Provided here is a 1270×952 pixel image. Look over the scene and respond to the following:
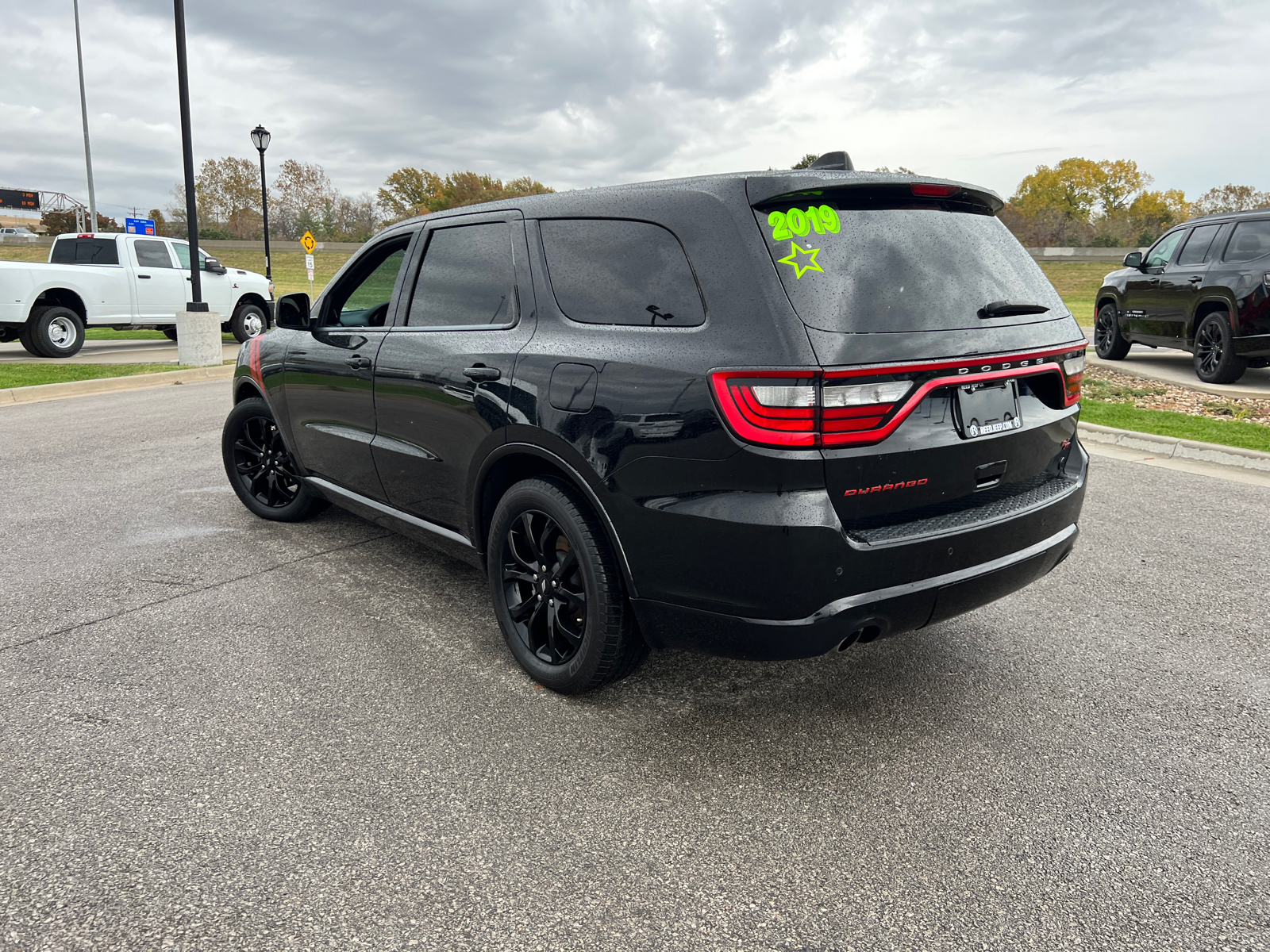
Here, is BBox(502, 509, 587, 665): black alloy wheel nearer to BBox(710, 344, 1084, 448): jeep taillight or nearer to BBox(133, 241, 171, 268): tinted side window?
BBox(710, 344, 1084, 448): jeep taillight

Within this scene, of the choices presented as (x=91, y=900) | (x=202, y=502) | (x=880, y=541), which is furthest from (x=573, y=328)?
(x=202, y=502)

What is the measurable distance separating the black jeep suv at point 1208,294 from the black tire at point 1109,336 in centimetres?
32

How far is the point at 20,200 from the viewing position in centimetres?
8600

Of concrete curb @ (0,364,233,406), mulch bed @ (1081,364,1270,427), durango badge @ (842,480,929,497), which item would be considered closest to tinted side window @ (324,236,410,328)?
durango badge @ (842,480,929,497)

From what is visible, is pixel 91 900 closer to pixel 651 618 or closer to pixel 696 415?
pixel 651 618

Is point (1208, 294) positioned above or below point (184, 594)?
above

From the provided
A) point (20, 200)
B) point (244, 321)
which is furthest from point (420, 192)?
point (244, 321)

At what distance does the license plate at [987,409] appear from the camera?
8.77ft

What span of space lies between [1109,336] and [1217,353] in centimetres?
298

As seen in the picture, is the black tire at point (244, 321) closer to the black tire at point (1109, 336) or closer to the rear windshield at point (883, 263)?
the black tire at point (1109, 336)

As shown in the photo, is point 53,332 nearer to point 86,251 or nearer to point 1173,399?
point 86,251

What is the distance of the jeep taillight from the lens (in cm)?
240

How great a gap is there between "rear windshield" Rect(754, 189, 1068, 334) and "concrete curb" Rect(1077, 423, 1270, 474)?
4.54 metres

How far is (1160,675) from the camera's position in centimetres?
341
